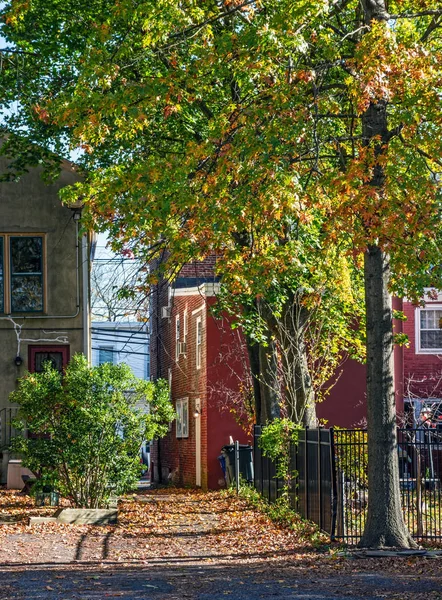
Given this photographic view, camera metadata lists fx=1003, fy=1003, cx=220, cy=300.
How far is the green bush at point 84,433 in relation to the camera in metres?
18.0

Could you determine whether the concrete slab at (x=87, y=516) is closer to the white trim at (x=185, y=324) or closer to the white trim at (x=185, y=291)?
the white trim at (x=185, y=291)

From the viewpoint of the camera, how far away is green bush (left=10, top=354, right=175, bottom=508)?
18.0 meters

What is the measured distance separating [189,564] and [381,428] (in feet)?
10.8

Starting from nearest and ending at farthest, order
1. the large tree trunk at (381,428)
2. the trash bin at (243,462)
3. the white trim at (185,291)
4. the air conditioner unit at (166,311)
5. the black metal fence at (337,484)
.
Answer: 1. the large tree trunk at (381,428)
2. the black metal fence at (337,484)
3. the trash bin at (243,462)
4. the white trim at (185,291)
5. the air conditioner unit at (166,311)

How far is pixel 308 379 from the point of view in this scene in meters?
21.0

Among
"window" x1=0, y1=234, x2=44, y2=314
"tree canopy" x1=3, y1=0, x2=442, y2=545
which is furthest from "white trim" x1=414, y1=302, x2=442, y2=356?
"tree canopy" x1=3, y1=0, x2=442, y2=545

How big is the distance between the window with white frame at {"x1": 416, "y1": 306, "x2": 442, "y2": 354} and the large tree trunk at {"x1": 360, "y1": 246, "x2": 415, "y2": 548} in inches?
752

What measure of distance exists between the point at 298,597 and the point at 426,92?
6.28 metres

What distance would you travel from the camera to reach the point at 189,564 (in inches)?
502

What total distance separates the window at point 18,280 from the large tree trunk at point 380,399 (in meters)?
12.6

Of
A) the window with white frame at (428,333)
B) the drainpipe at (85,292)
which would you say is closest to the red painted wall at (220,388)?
the drainpipe at (85,292)

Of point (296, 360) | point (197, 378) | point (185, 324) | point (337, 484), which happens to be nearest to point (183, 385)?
point (185, 324)

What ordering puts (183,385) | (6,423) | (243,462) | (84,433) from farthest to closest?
1. (183,385)
2. (243,462)
3. (6,423)
4. (84,433)

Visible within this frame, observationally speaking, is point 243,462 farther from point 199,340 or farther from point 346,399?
point 199,340
